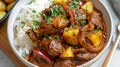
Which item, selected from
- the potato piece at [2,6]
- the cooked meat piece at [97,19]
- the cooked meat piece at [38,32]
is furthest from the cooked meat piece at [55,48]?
the potato piece at [2,6]

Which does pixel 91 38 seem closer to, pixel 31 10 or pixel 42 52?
pixel 42 52

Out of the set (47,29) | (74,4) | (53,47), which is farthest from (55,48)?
(74,4)

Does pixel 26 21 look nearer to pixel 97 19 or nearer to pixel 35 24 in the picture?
pixel 35 24

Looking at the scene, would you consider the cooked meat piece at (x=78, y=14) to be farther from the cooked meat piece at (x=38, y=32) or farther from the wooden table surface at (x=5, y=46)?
the wooden table surface at (x=5, y=46)

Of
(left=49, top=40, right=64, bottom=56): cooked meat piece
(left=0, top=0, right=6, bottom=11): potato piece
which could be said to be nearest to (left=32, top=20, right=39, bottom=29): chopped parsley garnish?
(left=49, top=40, right=64, bottom=56): cooked meat piece

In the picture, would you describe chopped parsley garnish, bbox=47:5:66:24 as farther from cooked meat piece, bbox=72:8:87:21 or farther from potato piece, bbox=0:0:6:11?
potato piece, bbox=0:0:6:11
